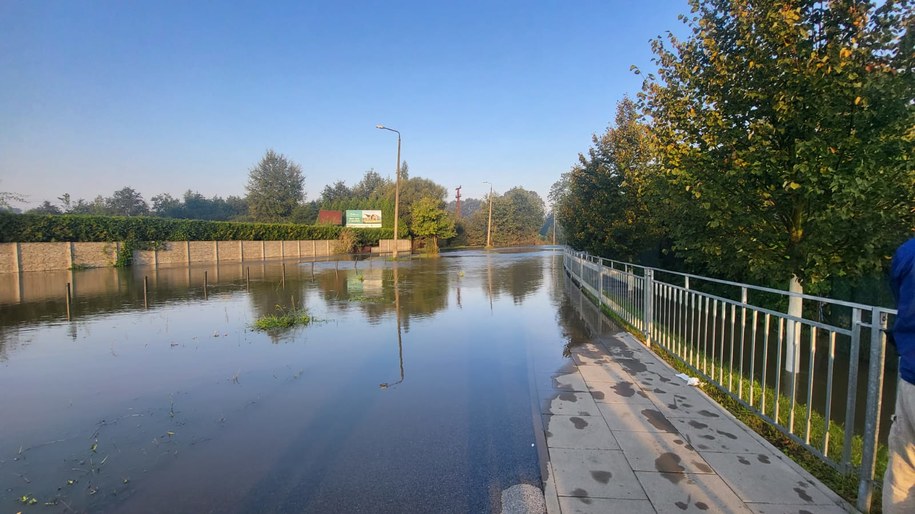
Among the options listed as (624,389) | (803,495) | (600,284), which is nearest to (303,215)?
(600,284)

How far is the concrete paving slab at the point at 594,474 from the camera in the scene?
2.98m

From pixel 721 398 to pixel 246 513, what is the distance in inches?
180

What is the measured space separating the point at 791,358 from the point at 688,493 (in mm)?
1674

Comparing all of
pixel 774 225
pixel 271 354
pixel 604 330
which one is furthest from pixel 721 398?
pixel 271 354

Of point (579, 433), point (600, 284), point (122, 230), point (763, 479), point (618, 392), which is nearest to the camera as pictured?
point (763, 479)

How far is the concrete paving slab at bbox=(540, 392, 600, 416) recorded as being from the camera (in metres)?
4.38

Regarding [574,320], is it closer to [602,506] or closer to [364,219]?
[602,506]

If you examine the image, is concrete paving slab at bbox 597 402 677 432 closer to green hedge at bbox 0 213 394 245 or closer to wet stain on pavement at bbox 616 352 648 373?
wet stain on pavement at bbox 616 352 648 373

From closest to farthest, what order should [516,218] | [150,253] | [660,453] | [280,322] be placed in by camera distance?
[660,453], [280,322], [150,253], [516,218]

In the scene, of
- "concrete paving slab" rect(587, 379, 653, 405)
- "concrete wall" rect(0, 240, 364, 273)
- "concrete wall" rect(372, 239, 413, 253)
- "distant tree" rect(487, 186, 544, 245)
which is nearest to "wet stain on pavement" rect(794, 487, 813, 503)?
"concrete paving slab" rect(587, 379, 653, 405)

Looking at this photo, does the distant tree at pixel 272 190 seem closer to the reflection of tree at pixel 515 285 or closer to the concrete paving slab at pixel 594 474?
the reflection of tree at pixel 515 285

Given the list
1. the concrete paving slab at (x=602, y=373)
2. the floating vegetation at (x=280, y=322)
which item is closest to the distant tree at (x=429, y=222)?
the floating vegetation at (x=280, y=322)

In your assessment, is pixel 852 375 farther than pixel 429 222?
No

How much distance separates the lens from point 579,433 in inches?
153
